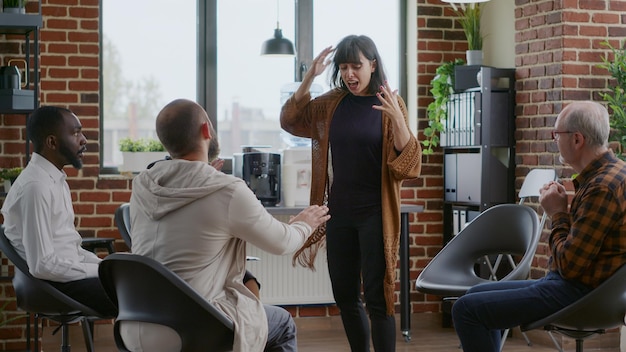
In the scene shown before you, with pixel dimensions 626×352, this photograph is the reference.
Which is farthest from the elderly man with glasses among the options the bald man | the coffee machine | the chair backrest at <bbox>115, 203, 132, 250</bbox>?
the coffee machine

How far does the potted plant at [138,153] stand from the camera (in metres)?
5.68

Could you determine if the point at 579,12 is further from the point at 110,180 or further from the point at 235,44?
the point at 110,180

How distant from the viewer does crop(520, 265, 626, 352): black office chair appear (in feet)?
10.0

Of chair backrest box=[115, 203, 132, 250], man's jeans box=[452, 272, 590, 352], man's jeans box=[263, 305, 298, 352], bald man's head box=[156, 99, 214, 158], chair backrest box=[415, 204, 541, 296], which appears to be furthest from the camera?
chair backrest box=[115, 203, 132, 250]

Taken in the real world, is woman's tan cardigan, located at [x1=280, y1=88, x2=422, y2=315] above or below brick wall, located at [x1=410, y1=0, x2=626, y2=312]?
below

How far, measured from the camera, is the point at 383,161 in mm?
3850

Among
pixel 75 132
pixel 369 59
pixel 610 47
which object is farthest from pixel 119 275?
pixel 610 47

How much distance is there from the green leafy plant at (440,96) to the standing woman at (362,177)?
198cm

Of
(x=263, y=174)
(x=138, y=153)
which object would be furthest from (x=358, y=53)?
(x=138, y=153)

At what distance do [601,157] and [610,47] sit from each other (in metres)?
2.17

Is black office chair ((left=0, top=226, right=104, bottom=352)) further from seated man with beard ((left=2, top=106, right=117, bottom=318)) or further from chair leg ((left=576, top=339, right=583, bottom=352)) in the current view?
chair leg ((left=576, top=339, right=583, bottom=352))

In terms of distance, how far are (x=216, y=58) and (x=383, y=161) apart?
240cm

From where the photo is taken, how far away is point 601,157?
10.3 feet

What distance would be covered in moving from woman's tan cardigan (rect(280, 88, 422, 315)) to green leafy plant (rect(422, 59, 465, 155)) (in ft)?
6.24
